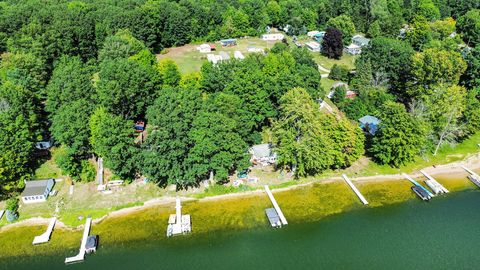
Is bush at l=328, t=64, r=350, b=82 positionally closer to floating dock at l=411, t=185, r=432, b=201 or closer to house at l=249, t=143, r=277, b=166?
house at l=249, t=143, r=277, b=166

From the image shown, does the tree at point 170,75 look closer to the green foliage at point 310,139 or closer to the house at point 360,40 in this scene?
the green foliage at point 310,139

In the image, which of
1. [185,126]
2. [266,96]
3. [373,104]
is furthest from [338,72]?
[185,126]

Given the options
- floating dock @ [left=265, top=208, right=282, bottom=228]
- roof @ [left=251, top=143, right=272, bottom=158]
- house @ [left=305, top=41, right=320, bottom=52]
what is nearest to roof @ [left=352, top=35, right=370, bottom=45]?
house @ [left=305, top=41, right=320, bottom=52]

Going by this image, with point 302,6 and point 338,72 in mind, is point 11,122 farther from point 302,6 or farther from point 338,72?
point 302,6

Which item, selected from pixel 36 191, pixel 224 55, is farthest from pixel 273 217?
pixel 224 55

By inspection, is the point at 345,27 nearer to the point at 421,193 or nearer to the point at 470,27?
the point at 470,27

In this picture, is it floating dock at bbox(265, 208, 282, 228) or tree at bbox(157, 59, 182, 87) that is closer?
floating dock at bbox(265, 208, 282, 228)

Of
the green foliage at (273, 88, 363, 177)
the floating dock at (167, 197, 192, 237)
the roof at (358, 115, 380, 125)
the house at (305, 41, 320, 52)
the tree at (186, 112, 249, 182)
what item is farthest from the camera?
the house at (305, 41, 320, 52)

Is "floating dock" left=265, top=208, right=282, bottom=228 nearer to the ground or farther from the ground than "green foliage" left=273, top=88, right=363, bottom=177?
nearer to the ground

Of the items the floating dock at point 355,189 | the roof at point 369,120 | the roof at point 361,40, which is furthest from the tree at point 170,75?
the roof at point 361,40
